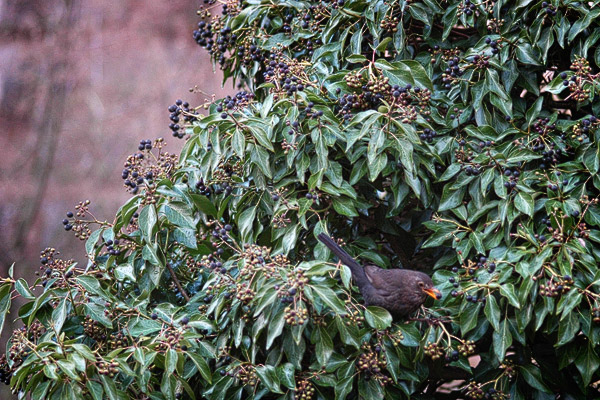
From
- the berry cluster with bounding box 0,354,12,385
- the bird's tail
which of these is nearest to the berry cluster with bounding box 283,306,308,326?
the bird's tail

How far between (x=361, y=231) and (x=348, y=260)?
0.37 metres

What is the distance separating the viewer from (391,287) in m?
2.36

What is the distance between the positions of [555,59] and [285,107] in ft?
3.26

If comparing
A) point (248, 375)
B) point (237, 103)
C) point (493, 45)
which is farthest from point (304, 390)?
point (493, 45)

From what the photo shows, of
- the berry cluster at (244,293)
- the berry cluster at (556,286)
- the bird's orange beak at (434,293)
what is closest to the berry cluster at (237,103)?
the berry cluster at (244,293)

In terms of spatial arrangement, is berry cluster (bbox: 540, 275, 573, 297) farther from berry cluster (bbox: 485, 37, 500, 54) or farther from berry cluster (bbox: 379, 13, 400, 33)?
berry cluster (bbox: 379, 13, 400, 33)

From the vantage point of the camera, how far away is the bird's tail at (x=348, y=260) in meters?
2.35

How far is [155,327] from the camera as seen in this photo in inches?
88.3

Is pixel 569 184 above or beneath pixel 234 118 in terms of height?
beneath

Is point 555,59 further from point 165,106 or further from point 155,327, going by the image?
point 165,106

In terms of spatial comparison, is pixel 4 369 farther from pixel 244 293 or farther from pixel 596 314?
pixel 596 314

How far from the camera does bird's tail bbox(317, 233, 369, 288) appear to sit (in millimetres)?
2346

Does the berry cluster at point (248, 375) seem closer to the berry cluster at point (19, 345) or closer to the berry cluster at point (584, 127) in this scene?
the berry cluster at point (19, 345)

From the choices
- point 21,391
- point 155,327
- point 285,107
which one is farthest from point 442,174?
point 21,391
